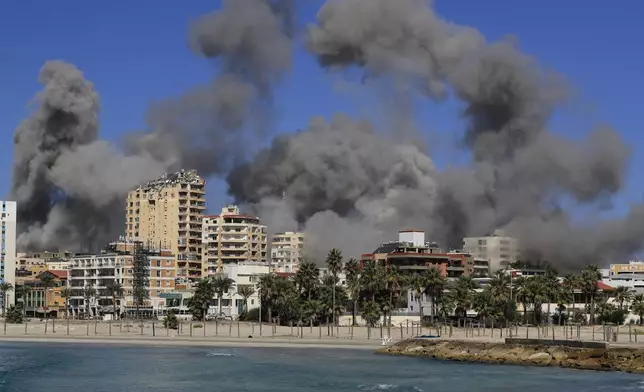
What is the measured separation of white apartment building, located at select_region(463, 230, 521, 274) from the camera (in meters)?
171

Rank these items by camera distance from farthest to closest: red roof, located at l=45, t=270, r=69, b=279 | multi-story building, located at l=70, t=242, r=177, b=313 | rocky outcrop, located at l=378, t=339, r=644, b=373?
red roof, located at l=45, t=270, r=69, b=279 → multi-story building, located at l=70, t=242, r=177, b=313 → rocky outcrop, located at l=378, t=339, r=644, b=373

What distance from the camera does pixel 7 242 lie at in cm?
18675

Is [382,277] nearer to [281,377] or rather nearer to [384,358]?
[384,358]

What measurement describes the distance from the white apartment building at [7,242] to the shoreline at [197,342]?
4978cm

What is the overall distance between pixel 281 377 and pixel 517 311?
219ft

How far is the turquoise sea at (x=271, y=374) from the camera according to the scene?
3041 inches

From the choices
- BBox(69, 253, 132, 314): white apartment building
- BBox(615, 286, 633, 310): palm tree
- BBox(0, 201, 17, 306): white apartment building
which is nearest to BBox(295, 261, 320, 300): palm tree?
BBox(615, 286, 633, 310): palm tree

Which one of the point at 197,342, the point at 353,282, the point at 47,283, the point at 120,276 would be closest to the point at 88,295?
the point at 120,276

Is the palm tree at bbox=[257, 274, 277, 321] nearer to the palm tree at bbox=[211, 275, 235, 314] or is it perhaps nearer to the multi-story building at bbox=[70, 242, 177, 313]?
the palm tree at bbox=[211, 275, 235, 314]

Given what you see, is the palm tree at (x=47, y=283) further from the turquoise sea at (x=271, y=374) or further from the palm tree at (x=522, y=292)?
the palm tree at (x=522, y=292)

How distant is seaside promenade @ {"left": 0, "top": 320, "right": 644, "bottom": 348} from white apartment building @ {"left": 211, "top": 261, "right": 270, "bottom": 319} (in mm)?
9260

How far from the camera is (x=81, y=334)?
140500mm

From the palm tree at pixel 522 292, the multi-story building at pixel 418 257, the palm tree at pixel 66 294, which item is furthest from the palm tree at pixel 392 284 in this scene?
the palm tree at pixel 66 294

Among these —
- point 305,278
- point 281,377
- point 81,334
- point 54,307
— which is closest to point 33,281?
point 54,307
